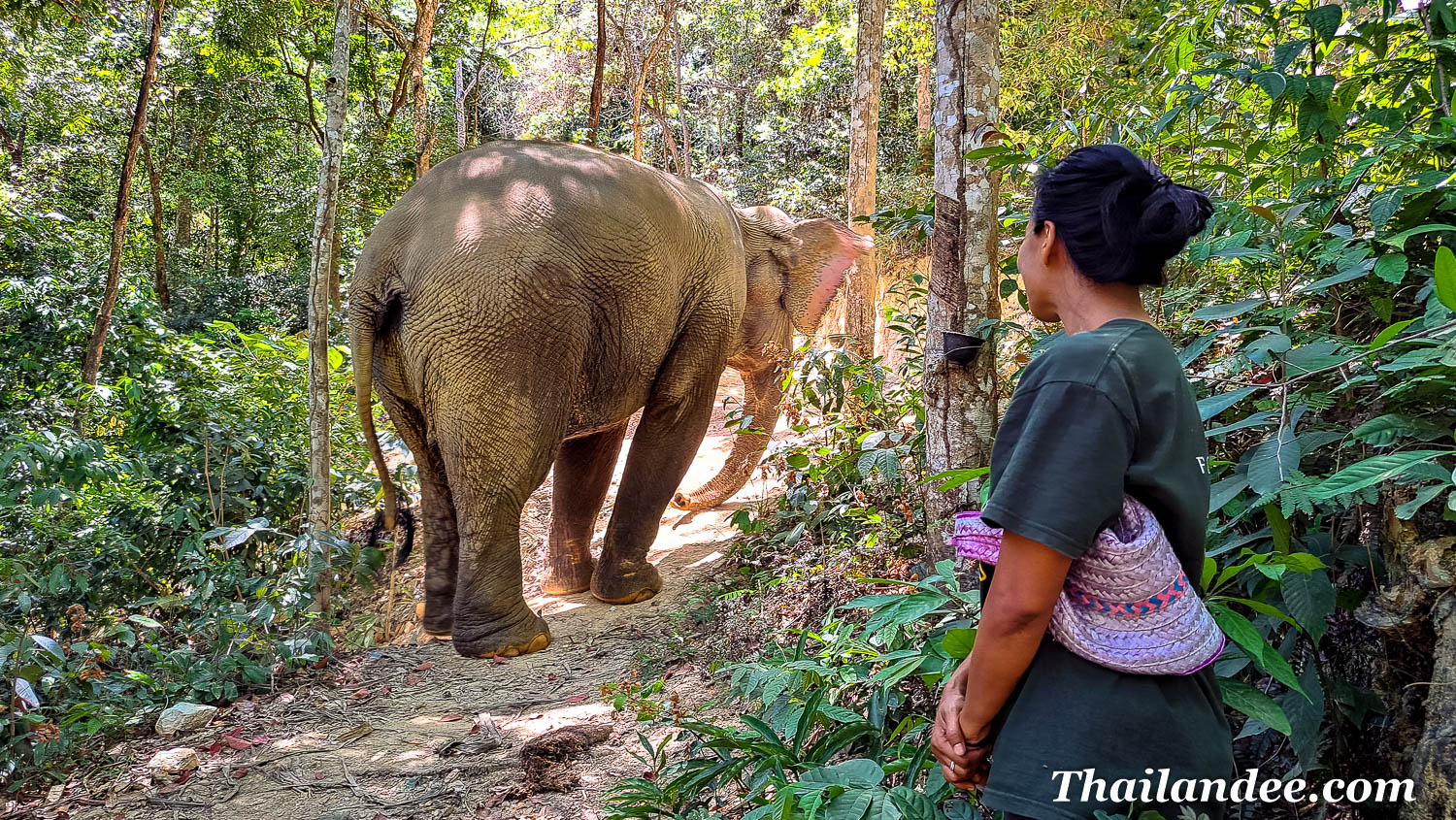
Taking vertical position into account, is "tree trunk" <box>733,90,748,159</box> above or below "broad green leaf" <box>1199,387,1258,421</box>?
above

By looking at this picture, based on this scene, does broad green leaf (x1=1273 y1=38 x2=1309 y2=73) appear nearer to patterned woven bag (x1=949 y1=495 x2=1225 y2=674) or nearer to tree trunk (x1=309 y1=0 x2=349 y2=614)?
patterned woven bag (x1=949 y1=495 x2=1225 y2=674)

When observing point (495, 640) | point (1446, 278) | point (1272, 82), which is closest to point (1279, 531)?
point (1446, 278)

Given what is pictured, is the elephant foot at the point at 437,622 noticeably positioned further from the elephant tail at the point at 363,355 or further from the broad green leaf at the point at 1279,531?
the broad green leaf at the point at 1279,531

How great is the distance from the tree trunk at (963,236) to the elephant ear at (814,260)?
3.73 meters

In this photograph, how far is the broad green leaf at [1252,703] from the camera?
160 cm

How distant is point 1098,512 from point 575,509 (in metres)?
4.68

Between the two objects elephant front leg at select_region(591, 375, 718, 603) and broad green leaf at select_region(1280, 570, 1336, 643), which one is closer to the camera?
broad green leaf at select_region(1280, 570, 1336, 643)

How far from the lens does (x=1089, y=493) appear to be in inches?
47.6

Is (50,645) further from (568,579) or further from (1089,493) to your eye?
(1089,493)

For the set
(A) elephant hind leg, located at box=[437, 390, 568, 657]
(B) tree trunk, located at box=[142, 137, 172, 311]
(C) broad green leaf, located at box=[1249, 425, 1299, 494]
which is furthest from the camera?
(B) tree trunk, located at box=[142, 137, 172, 311]

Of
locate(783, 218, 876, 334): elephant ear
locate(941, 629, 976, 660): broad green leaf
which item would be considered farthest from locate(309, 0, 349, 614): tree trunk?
locate(941, 629, 976, 660): broad green leaf

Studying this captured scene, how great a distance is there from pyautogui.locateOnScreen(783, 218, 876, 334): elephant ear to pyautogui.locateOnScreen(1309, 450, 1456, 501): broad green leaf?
5070 mm

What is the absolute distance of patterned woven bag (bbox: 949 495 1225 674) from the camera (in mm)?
1294

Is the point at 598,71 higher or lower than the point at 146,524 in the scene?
higher
